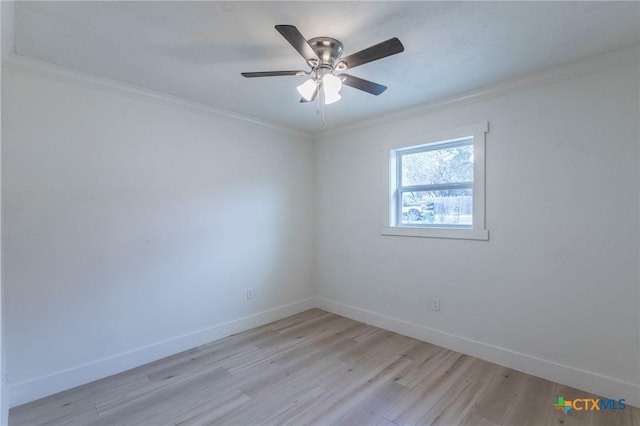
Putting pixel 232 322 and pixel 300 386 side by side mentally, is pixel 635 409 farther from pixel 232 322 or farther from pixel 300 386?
pixel 232 322

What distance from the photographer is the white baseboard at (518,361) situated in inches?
84.9

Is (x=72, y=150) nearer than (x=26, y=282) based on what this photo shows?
No

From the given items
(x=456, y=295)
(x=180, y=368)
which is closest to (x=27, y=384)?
(x=180, y=368)

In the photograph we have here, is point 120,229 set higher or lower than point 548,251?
higher

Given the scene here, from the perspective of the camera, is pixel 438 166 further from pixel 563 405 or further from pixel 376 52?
pixel 563 405

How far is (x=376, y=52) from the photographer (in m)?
1.67

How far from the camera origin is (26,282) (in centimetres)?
220

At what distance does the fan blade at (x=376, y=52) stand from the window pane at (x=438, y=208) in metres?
1.82

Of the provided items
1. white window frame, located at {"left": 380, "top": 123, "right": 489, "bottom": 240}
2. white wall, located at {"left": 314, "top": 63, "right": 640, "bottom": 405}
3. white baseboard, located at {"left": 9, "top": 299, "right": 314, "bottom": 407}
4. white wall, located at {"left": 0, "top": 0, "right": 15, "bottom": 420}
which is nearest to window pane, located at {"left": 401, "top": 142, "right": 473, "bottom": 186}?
white window frame, located at {"left": 380, "top": 123, "right": 489, "bottom": 240}

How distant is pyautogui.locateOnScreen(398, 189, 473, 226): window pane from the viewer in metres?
2.99

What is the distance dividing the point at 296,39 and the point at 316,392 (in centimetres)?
239

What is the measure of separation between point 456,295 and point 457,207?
0.87 metres

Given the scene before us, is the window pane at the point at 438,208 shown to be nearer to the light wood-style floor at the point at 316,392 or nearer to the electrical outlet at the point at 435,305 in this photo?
the electrical outlet at the point at 435,305

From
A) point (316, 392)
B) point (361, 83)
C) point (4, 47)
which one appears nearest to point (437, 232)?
point (361, 83)
